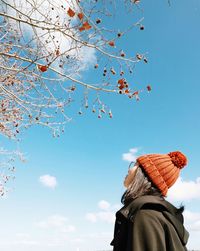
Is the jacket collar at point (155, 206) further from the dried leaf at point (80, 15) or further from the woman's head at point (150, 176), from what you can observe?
the dried leaf at point (80, 15)

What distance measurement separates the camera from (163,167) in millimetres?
2754

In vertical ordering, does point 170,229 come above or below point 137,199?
below

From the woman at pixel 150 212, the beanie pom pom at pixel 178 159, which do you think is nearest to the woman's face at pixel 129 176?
the woman at pixel 150 212

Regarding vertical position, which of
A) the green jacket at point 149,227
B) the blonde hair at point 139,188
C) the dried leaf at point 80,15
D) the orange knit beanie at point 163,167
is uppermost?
the dried leaf at point 80,15

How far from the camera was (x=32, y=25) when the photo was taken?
5059mm

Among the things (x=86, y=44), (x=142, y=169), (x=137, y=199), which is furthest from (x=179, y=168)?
(x=86, y=44)

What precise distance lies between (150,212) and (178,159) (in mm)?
639

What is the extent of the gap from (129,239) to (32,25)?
3.73 meters

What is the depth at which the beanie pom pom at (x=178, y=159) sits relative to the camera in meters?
2.87

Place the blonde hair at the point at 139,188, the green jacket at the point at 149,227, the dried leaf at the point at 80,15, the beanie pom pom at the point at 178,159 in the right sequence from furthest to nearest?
the dried leaf at the point at 80,15, the beanie pom pom at the point at 178,159, the blonde hair at the point at 139,188, the green jacket at the point at 149,227

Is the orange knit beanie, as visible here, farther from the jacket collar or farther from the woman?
the jacket collar

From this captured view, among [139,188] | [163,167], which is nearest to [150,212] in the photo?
[139,188]

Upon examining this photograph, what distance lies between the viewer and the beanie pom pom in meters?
2.87

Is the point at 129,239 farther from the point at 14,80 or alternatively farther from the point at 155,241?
the point at 14,80
